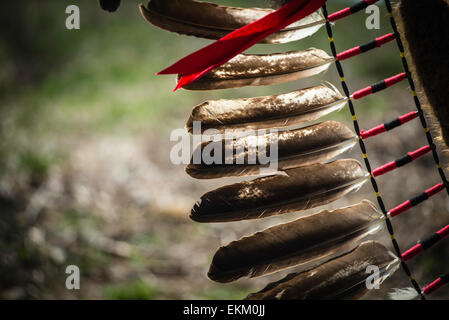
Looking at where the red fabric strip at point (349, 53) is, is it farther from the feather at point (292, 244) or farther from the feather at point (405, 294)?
the feather at point (405, 294)

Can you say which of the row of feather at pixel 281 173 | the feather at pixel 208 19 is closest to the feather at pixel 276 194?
the row of feather at pixel 281 173

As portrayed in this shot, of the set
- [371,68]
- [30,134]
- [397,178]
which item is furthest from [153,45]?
[397,178]

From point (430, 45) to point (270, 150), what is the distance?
42 cm

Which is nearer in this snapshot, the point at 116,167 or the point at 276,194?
the point at 276,194

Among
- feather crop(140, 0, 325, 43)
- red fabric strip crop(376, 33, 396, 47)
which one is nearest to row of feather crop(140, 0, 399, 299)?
feather crop(140, 0, 325, 43)

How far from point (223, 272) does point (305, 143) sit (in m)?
0.36

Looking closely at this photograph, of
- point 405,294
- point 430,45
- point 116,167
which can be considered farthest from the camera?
point 116,167

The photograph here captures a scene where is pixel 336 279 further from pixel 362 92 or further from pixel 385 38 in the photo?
pixel 385 38

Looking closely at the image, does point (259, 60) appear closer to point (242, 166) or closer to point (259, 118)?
point (259, 118)

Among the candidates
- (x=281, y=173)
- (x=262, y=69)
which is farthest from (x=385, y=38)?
(x=281, y=173)

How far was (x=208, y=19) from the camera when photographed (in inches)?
31.8

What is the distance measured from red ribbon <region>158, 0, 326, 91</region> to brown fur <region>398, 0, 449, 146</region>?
0.20 metres

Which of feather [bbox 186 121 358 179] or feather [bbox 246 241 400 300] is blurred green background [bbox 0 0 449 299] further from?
feather [bbox 246 241 400 300]

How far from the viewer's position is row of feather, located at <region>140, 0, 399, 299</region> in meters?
0.80
